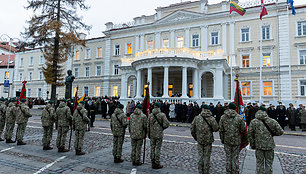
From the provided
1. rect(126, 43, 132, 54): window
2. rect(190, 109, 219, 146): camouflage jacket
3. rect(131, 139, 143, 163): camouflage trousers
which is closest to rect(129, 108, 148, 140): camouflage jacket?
rect(131, 139, 143, 163): camouflage trousers

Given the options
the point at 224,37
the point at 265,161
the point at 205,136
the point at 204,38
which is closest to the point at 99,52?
the point at 204,38

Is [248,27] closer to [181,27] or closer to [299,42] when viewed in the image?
[299,42]

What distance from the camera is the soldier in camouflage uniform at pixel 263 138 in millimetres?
4641

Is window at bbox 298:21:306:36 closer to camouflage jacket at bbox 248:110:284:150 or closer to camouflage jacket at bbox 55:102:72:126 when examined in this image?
camouflage jacket at bbox 248:110:284:150

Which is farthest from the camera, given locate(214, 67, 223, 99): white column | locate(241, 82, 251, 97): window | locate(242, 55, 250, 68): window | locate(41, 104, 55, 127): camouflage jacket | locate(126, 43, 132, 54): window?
locate(126, 43, 132, 54): window

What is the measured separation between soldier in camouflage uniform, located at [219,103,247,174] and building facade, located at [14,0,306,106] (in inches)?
563

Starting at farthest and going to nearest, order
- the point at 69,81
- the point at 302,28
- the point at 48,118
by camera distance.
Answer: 1. the point at 302,28
2. the point at 69,81
3. the point at 48,118

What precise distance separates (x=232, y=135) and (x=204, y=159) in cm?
92

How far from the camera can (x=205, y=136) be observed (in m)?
5.12

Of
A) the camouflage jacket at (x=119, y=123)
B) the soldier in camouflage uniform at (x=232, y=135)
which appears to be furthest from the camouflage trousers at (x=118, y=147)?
the soldier in camouflage uniform at (x=232, y=135)

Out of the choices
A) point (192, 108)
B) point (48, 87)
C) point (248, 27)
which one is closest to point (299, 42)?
point (248, 27)

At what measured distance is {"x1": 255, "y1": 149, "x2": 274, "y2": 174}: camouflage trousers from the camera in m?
4.63

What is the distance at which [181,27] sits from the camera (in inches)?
1165

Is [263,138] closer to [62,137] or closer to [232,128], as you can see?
[232,128]
